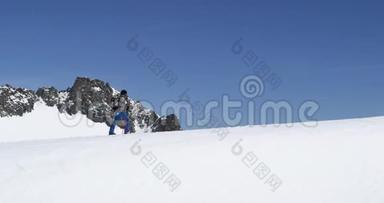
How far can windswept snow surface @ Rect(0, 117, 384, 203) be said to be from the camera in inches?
322

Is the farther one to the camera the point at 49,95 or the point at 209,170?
the point at 49,95

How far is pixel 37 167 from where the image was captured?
895cm

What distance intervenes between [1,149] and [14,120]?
7151 inches

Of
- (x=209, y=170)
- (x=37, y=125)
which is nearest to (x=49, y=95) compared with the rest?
(x=37, y=125)

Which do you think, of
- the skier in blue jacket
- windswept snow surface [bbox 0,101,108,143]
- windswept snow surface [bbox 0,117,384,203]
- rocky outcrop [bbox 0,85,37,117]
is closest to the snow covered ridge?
rocky outcrop [bbox 0,85,37,117]

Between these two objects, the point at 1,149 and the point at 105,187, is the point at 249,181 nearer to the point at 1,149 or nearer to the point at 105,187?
the point at 105,187

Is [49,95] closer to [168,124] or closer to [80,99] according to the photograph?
[80,99]

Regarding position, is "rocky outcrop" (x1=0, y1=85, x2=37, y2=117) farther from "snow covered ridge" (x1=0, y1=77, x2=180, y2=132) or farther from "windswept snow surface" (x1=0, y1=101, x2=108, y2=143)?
"windswept snow surface" (x1=0, y1=101, x2=108, y2=143)

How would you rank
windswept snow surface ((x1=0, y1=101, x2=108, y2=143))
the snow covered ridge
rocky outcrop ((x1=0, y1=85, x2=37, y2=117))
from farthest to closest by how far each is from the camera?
the snow covered ridge → rocky outcrop ((x1=0, y1=85, x2=37, y2=117)) → windswept snow surface ((x1=0, y1=101, x2=108, y2=143))

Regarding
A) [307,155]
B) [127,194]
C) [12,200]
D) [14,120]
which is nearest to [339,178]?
[307,155]

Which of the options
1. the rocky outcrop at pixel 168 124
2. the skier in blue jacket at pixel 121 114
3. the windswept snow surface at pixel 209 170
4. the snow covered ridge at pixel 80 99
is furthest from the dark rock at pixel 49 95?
the windswept snow surface at pixel 209 170

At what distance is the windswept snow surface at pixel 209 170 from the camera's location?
26.8 ft

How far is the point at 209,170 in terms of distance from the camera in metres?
8.80

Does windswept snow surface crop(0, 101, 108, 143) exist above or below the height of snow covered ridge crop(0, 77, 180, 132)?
below
